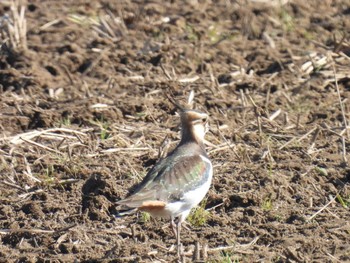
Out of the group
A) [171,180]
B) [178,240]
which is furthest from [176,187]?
[178,240]

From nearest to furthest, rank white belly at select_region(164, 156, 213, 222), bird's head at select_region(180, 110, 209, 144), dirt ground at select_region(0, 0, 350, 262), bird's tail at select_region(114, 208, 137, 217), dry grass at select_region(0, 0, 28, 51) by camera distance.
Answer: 1. bird's tail at select_region(114, 208, 137, 217)
2. white belly at select_region(164, 156, 213, 222)
3. dirt ground at select_region(0, 0, 350, 262)
4. bird's head at select_region(180, 110, 209, 144)
5. dry grass at select_region(0, 0, 28, 51)

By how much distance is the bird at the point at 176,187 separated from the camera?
24.1ft

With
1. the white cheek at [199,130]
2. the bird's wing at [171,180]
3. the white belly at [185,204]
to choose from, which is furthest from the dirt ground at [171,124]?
the white cheek at [199,130]

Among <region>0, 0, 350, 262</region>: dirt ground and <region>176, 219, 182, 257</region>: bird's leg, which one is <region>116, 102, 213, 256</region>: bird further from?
<region>0, 0, 350, 262</region>: dirt ground

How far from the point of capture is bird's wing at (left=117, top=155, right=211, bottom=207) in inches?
289

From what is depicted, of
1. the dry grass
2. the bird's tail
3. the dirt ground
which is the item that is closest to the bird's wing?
the bird's tail

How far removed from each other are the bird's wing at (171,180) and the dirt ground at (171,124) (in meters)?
0.44

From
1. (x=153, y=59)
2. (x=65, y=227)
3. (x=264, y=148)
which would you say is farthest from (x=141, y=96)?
(x=65, y=227)

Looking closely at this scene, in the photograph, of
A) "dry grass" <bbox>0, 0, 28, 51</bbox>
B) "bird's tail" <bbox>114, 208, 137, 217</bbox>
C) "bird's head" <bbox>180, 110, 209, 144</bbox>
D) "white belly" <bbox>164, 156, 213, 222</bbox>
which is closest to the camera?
"bird's tail" <bbox>114, 208, 137, 217</bbox>

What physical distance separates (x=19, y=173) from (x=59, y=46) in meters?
4.06

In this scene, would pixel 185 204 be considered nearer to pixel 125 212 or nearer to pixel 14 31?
pixel 125 212

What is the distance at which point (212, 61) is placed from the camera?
1220 cm

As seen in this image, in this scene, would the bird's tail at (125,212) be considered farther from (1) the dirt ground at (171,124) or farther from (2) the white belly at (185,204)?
(2) the white belly at (185,204)

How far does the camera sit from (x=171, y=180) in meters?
7.65
